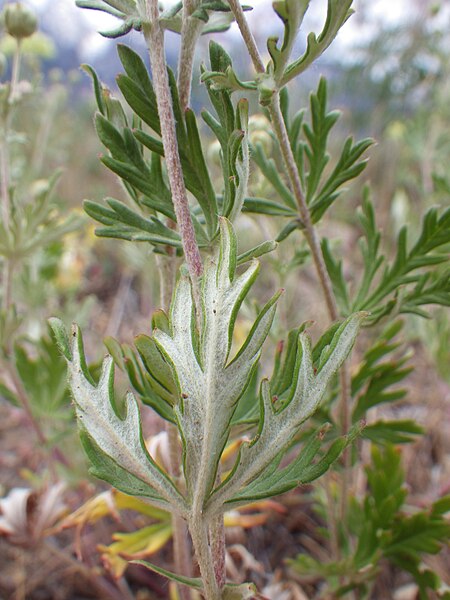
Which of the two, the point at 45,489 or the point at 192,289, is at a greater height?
the point at 192,289

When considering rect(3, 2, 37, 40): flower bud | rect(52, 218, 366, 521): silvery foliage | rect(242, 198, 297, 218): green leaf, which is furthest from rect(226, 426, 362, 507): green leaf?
rect(3, 2, 37, 40): flower bud

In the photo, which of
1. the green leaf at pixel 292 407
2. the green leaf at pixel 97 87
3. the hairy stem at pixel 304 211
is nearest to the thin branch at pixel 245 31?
the hairy stem at pixel 304 211

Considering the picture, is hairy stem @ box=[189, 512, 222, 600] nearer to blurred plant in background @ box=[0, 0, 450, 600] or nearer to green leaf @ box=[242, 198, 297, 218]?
blurred plant in background @ box=[0, 0, 450, 600]

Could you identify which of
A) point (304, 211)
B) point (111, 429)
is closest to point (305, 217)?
point (304, 211)

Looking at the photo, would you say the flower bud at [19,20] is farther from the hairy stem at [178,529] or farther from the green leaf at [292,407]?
the green leaf at [292,407]

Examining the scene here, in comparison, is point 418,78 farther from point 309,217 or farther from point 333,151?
point 309,217

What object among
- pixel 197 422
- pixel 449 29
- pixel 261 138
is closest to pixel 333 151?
pixel 449 29

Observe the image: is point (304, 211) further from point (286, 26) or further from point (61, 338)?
point (61, 338)
